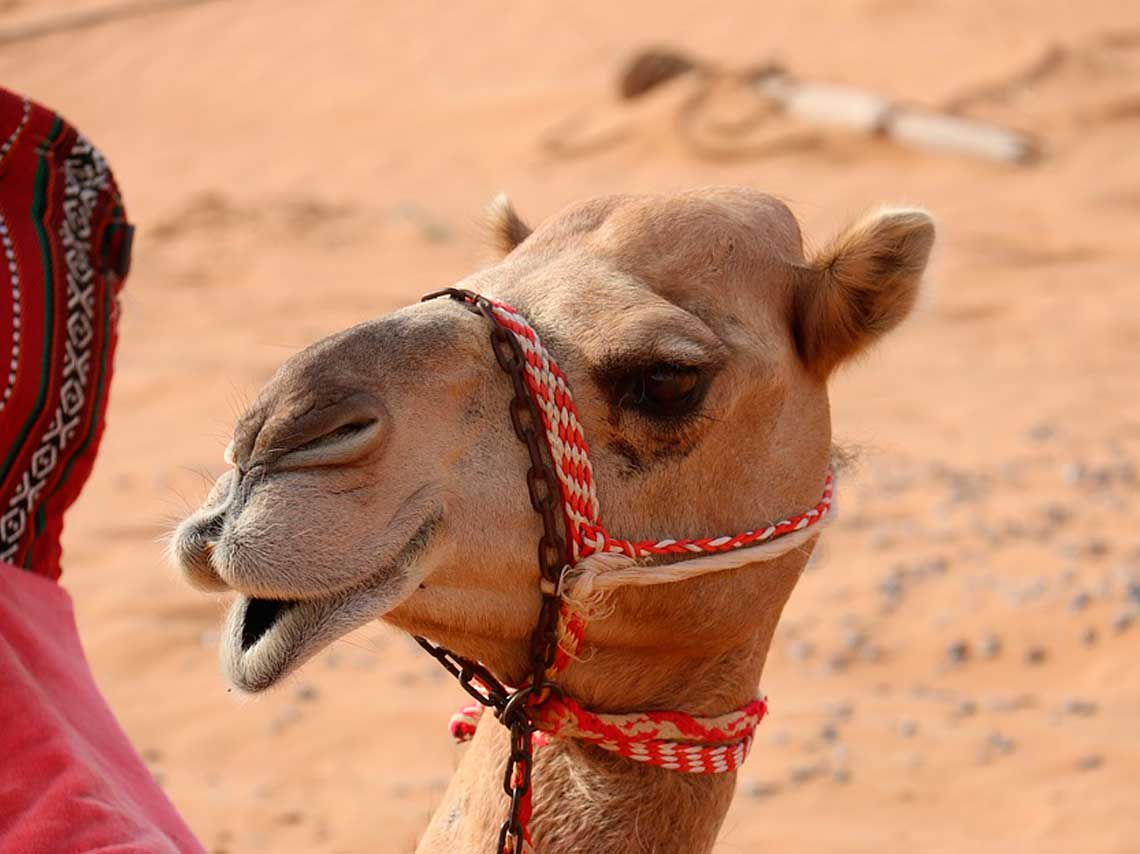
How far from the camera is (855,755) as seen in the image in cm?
496

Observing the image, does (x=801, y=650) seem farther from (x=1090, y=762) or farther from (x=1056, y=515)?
(x=1056, y=515)

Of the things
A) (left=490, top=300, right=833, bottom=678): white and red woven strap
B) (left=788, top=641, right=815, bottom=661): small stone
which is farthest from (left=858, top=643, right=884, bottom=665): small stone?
(left=490, top=300, right=833, bottom=678): white and red woven strap

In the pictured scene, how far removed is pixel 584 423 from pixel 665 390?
0.43 ft

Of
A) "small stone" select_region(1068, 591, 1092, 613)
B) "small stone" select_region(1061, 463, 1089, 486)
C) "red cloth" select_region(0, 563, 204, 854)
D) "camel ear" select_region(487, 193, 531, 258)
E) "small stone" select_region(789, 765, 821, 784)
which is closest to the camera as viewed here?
"red cloth" select_region(0, 563, 204, 854)

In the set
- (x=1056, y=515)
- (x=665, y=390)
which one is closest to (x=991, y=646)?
(x=1056, y=515)

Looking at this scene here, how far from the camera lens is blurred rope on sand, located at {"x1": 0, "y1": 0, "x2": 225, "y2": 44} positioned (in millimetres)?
23141

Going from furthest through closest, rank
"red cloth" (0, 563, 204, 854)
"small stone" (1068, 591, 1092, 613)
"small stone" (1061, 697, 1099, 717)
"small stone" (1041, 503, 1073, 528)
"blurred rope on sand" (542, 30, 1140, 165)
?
"blurred rope on sand" (542, 30, 1140, 165), "small stone" (1041, 503, 1073, 528), "small stone" (1068, 591, 1092, 613), "small stone" (1061, 697, 1099, 717), "red cloth" (0, 563, 204, 854)

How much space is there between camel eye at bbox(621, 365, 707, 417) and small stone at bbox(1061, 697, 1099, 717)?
10.7ft

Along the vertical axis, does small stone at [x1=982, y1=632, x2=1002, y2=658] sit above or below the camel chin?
below

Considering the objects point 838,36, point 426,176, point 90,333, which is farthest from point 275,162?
point 90,333

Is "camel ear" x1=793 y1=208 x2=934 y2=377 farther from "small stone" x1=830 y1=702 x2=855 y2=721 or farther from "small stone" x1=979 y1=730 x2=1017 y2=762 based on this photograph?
"small stone" x1=830 y1=702 x2=855 y2=721

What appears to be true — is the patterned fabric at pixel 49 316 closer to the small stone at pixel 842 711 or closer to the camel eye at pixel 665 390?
the camel eye at pixel 665 390

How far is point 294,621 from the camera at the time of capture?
78.7 inches

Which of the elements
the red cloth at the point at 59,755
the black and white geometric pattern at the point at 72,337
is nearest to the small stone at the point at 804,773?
the red cloth at the point at 59,755
